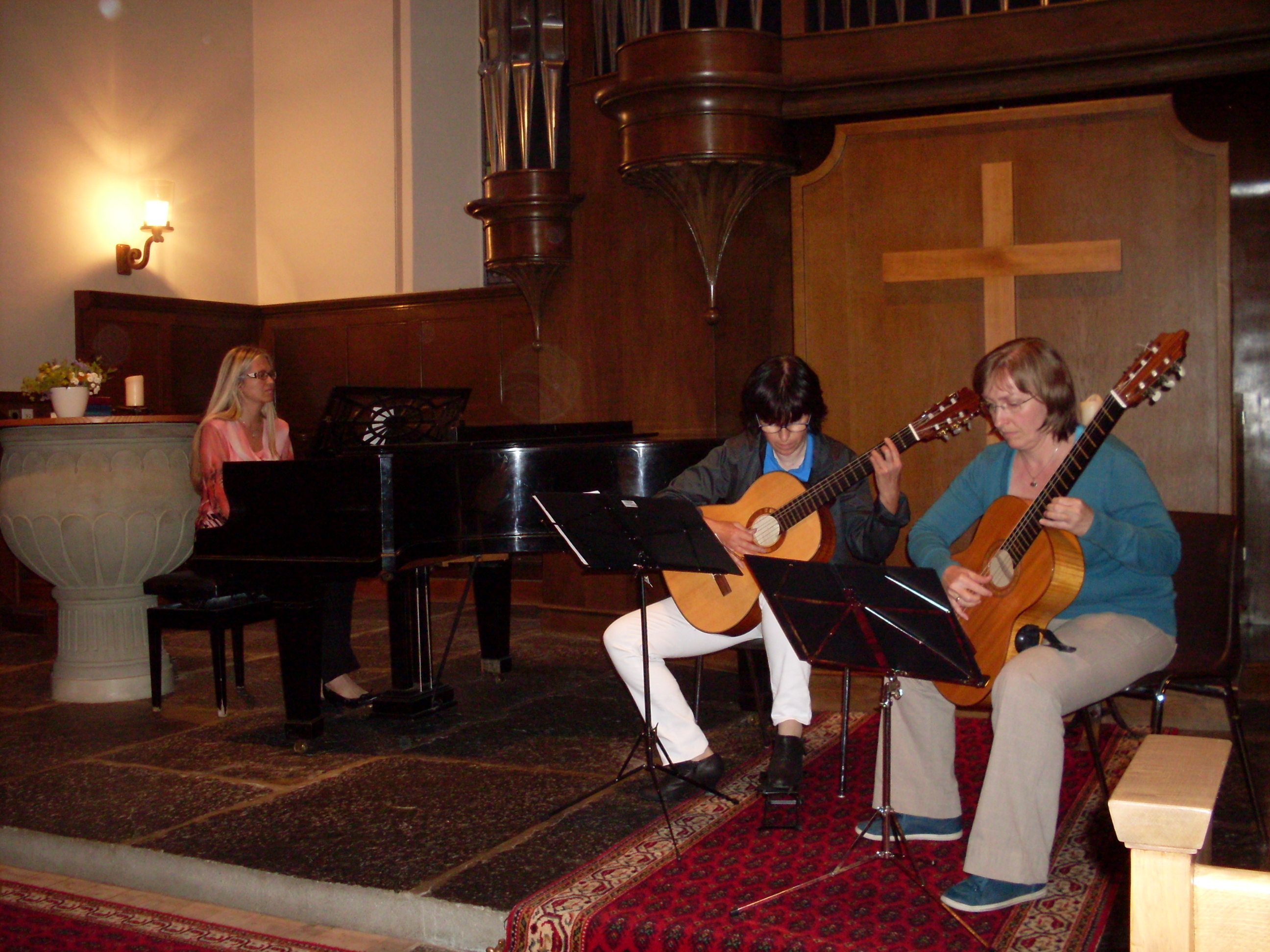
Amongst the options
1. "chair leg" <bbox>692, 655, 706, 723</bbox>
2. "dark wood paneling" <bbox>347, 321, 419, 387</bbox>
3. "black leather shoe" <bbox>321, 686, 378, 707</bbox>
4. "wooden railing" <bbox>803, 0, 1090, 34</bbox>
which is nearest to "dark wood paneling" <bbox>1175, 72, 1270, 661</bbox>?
"wooden railing" <bbox>803, 0, 1090, 34</bbox>

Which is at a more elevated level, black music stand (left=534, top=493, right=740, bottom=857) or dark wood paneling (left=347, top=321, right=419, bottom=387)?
dark wood paneling (left=347, top=321, right=419, bottom=387)

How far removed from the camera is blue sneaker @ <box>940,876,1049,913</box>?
2566 millimetres

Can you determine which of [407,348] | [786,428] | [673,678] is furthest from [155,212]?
[673,678]

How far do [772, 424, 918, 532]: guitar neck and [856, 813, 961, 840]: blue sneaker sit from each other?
884 millimetres

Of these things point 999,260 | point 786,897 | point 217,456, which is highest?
point 999,260

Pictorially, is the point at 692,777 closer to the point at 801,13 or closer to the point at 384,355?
the point at 801,13

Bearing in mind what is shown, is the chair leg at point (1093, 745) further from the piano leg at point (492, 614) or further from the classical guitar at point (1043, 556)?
the piano leg at point (492, 614)

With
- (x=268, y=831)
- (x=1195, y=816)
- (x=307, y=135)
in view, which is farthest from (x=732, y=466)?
(x=307, y=135)

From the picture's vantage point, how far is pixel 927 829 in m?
3.07

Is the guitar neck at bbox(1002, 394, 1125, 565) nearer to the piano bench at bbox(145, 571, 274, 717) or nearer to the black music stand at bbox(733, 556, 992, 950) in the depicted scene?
the black music stand at bbox(733, 556, 992, 950)

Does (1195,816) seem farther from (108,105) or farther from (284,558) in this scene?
(108,105)

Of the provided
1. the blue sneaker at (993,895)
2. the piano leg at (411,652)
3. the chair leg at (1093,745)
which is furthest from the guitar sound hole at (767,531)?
the piano leg at (411,652)

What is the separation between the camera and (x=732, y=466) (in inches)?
149

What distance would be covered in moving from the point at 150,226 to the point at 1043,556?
25.9 feet
